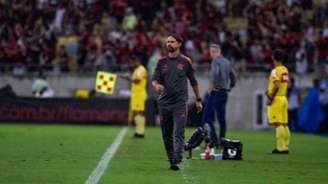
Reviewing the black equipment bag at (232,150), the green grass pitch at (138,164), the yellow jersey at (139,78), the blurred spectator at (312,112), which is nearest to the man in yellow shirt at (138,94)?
the yellow jersey at (139,78)

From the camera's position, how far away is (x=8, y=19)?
37.2 meters

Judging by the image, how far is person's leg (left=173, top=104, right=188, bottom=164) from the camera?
1452cm

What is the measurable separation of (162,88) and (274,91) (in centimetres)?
499

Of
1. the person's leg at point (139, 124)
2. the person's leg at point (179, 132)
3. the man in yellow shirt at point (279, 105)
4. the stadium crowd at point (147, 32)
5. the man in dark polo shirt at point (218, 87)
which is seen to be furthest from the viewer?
the stadium crowd at point (147, 32)

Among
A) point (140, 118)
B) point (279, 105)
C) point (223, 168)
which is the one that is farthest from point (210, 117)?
point (223, 168)

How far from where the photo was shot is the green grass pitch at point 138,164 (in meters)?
13.1

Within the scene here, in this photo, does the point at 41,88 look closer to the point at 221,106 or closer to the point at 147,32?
the point at 147,32

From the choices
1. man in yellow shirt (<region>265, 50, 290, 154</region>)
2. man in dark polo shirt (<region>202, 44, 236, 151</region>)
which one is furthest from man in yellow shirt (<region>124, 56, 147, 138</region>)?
man in yellow shirt (<region>265, 50, 290, 154</region>)

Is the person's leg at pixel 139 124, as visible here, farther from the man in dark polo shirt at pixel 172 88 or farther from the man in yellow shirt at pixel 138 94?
the man in dark polo shirt at pixel 172 88

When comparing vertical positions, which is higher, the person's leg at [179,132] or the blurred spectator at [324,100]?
the blurred spectator at [324,100]

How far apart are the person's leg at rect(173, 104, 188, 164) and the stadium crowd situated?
64.6ft

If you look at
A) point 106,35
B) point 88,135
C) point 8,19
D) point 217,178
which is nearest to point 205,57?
point 106,35

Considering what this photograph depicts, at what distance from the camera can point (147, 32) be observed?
36875mm

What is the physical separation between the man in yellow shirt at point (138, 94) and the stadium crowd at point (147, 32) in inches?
389
